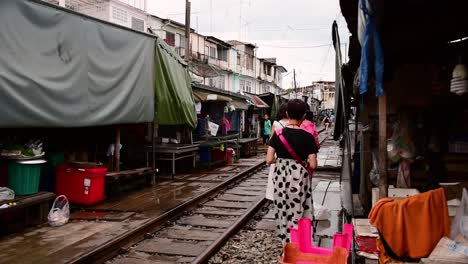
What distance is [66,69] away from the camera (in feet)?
24.7

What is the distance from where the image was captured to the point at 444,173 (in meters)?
5.85

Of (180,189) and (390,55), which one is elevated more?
(390,55)

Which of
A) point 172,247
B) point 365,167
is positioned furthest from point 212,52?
point 172,247

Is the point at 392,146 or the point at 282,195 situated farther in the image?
the point at 392,146

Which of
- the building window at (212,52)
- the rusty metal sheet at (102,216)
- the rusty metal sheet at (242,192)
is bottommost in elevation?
the rusty metal sheet at (102,216)

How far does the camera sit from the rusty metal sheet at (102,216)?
25.6ft

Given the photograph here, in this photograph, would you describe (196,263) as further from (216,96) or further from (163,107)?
(216,96)

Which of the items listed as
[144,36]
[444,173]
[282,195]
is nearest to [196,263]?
[282,195]

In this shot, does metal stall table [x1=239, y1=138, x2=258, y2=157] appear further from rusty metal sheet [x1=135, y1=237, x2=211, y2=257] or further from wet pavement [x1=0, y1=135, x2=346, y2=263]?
rusty metal sheet [x1=135, y1=237, x2=211, y2=257]

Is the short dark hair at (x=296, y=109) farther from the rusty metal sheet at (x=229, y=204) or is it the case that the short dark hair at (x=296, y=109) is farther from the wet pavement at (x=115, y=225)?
the rusty metal sheet at (x=229, y=204)

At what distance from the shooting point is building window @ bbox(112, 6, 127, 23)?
96.0 ft

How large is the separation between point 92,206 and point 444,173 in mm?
6812

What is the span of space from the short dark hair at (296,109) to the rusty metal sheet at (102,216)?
4518 millimetres

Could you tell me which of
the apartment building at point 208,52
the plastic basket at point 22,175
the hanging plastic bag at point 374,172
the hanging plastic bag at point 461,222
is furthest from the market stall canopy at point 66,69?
the apartment building at point 208,52
